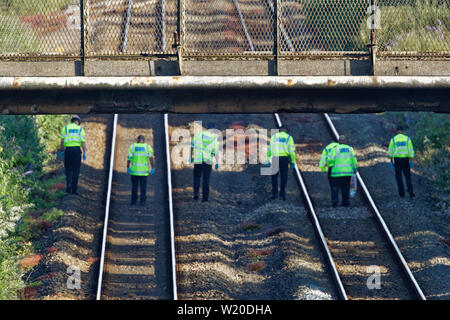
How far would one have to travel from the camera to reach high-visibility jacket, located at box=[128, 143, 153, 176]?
18422 mm

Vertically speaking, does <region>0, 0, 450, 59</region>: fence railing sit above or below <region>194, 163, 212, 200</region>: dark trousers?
above

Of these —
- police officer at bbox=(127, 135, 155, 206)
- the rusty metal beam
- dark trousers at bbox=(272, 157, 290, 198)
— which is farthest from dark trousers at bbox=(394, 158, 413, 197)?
the rusty metal beam

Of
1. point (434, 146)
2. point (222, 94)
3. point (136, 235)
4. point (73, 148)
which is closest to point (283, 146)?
point (136, 235)

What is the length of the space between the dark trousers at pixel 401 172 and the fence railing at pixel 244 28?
4.86 metres

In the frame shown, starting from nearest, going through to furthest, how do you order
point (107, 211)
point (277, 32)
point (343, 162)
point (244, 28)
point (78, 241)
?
point (277, 32), point (244, 28), point (78, 241), point (107, 211), point (343, 162)

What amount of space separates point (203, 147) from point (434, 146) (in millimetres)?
6465

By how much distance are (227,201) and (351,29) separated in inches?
262

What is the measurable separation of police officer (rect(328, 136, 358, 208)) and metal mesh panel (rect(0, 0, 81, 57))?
692 cm

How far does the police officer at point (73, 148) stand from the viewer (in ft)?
61.6

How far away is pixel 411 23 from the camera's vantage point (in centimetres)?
1338

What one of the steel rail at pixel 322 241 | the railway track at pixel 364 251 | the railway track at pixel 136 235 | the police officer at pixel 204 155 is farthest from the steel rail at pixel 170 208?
the railway track at pixel 364 251

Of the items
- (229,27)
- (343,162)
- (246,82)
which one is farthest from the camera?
(343,162)

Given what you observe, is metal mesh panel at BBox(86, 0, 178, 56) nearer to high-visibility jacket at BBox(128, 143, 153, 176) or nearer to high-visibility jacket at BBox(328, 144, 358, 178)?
high-visibility jacket at BBox(128, 143, 153, 176)

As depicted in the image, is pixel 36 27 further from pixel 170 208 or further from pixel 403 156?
pixel 403 156
